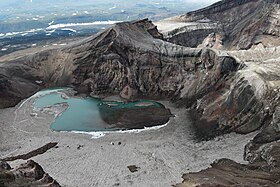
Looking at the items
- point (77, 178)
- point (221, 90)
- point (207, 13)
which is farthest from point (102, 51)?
point (207, 13)

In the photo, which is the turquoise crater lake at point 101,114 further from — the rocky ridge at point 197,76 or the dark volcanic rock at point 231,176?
the dark volcanic rock at point 231,176

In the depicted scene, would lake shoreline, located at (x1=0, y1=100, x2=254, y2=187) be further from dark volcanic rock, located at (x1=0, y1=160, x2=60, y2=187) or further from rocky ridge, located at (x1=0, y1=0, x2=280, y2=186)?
dark volcanic rock, located at (x1=0, y1=160, x2=60, y2=187)

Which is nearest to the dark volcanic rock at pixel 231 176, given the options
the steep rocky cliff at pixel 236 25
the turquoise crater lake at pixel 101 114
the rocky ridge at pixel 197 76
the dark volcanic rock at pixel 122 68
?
the rocky ridge at pixel 197 76

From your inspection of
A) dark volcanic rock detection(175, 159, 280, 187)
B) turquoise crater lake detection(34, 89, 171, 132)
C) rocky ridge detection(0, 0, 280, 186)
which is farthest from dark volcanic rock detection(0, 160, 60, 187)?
turquoise crater lake detection(34, 89, 171, 132)

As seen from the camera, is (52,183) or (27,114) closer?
(52,183)

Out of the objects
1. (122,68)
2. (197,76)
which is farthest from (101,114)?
(197,76)

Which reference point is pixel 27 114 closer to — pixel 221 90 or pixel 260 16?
pixel 221 90
